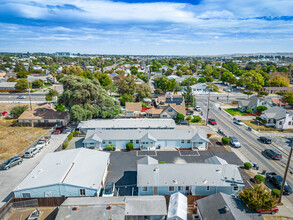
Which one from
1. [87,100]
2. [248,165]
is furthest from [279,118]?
[87,100]

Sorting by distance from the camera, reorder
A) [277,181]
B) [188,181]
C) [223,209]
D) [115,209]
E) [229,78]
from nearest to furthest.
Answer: [223,209]
[115,209]
[188,181]
[277,181]
[229,78]

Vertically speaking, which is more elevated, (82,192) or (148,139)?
(148,139)

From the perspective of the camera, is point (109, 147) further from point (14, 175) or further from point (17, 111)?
point (17, 111)

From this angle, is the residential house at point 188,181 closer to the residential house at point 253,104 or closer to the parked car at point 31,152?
the parked car at point 31,152

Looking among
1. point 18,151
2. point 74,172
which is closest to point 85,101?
point 18,151

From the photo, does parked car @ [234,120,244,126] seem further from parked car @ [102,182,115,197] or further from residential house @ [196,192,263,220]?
parked car @ [102,182,115,197]

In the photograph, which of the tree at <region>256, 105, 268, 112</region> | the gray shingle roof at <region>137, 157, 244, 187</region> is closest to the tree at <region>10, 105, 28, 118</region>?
the gray shingle roof at <region>137, 157, 244, 187</region>
